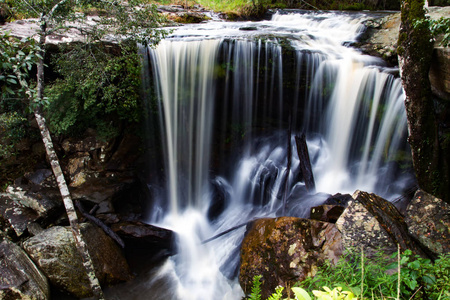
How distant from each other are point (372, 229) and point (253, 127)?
521 cm

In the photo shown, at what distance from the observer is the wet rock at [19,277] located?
14.4ft

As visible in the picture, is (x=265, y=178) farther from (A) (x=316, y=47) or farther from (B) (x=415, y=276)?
A: (B) (x=415, y=276)

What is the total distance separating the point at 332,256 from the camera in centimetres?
389

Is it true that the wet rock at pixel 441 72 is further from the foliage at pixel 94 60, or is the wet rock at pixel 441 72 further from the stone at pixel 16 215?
the stone at pixel 16 215

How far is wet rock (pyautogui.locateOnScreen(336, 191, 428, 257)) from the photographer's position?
3.75 m

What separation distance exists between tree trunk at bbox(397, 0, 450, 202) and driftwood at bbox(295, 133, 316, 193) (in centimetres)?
232

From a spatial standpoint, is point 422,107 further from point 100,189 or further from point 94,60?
point 100,189

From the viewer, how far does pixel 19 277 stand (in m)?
4.55

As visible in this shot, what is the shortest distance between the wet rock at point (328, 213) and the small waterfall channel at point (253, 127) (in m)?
1.22

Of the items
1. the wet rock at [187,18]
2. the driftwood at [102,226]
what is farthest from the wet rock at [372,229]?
the wet rock at [187,18]

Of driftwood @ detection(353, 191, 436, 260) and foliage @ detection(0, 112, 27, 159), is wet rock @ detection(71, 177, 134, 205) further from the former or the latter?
driftwood @ detection(353, 191, 436, 260)

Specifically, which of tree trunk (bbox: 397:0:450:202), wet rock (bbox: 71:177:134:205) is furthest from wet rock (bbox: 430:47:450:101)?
wet rock (bbox: 71:177:134:205)

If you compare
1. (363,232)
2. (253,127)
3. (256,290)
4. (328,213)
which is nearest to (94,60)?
(253,127)

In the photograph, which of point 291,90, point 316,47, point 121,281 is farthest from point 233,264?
point 316,47
